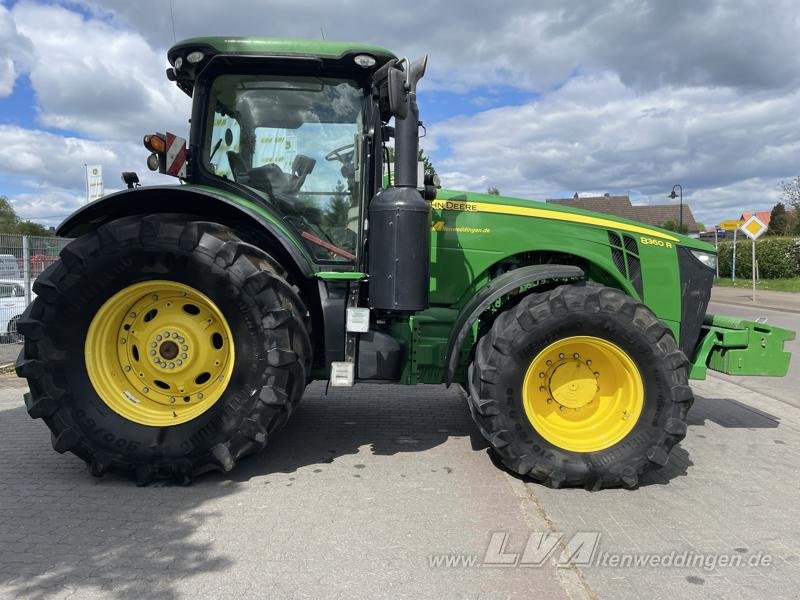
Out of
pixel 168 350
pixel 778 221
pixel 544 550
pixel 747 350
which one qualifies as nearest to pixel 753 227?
pixel 747 350

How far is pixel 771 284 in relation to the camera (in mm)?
23859

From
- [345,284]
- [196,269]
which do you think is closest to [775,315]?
[345,284]

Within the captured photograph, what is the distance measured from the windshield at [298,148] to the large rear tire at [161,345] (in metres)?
0.50

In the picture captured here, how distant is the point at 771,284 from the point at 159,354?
1048 inches

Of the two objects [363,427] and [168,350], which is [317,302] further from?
[363,427]

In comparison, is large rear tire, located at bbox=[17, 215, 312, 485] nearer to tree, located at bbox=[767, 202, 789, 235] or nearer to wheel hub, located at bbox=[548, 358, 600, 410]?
wheel hub, located at bbox=[548, 358, 600, 410]

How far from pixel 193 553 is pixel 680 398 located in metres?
2.78

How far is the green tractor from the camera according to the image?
10.9 ft

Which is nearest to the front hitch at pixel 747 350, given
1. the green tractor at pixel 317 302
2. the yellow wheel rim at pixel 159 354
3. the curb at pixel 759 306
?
the green tractor at pixel 317 302

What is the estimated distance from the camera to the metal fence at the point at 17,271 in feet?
26.9

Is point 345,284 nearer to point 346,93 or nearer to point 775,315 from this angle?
point 346,93

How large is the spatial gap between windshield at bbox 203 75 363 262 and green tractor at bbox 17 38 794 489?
0.04 feet

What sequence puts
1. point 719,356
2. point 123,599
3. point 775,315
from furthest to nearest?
point 775,315
point 719,356
point 123,599

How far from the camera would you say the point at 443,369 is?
150 inches
